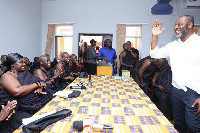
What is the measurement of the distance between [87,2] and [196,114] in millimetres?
5429

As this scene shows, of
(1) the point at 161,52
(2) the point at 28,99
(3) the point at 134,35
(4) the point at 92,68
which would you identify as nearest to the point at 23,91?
(2) the point at 28,99

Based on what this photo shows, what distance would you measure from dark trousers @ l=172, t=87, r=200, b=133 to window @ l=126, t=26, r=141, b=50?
14.7ft

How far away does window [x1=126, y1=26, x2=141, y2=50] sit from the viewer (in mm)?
5961

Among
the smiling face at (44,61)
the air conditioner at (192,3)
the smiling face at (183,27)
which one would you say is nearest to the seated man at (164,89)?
the smiling face at (183,27)

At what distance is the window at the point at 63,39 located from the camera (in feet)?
20.8

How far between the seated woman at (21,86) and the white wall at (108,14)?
14.0 ft

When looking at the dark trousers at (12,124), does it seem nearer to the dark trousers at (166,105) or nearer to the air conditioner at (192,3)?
the dark trousers at (166,105)

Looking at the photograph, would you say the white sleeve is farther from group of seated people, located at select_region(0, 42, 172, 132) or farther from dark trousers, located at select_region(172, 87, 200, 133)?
group of seated people, located at select_region(0, 42, 172, 132)

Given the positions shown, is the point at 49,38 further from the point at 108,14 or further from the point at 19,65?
the point at 19,65

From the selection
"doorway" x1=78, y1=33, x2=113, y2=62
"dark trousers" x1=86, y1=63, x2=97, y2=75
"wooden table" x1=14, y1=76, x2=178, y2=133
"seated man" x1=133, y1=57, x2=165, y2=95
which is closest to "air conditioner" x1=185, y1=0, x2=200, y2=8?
"doorway" x1=78, y1=33, x2=113, y2=62

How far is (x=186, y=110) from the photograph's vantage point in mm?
1540

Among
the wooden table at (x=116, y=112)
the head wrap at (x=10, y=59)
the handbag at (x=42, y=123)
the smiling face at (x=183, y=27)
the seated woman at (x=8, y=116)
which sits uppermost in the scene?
the smiling face at (x=183, y=27)

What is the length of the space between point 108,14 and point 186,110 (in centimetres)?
491

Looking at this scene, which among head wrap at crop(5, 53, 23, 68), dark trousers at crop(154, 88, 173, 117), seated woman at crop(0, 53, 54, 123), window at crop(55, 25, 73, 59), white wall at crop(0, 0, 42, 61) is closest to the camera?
seated woman at crop(0, 53, 54, 123)
